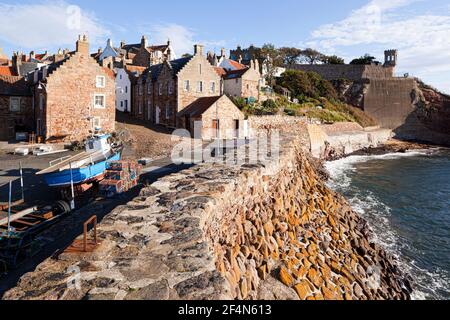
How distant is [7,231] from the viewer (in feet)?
32.5

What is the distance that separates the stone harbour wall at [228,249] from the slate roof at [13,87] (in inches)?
1076

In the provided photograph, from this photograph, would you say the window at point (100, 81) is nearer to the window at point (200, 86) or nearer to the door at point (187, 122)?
the door at point (187, 122)

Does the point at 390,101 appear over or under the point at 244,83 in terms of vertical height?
over

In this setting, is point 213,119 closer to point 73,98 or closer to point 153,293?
point 73,98

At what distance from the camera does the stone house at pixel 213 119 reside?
2889 centimetres

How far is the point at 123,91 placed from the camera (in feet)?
138

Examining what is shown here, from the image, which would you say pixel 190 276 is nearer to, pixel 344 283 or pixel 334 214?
pixel 344 283

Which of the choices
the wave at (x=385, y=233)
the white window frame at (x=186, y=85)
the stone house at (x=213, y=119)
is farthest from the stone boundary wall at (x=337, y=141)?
the white window frame at (x=186, y=85)

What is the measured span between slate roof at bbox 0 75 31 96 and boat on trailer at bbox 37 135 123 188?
1594 centimetres

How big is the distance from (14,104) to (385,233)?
102ft

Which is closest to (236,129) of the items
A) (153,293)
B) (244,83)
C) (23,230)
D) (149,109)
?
(244,83)

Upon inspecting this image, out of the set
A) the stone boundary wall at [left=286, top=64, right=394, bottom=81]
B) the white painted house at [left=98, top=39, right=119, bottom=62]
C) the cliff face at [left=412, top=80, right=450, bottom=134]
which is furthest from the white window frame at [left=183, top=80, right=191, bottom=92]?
the cliff face at [left=412, top=80, right=450, bottom=134]

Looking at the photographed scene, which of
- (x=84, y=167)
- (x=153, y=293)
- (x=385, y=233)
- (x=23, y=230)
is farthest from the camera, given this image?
(x=385, y=233)
